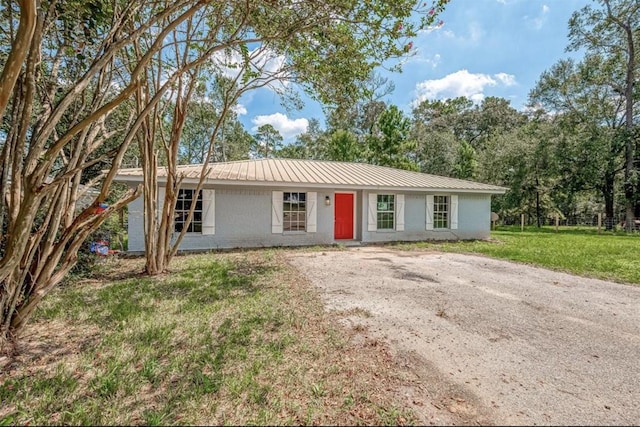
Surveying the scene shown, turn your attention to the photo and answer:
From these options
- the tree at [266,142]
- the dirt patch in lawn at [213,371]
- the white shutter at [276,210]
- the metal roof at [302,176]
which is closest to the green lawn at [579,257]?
the metal roof at [302,176]

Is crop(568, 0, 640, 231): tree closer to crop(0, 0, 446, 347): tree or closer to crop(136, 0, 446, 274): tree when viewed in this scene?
crop(136, 0, 446, 274): tree

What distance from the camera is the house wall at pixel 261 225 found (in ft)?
29.6

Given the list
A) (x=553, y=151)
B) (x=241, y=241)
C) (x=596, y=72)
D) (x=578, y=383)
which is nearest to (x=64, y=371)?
(x=578, y=383)

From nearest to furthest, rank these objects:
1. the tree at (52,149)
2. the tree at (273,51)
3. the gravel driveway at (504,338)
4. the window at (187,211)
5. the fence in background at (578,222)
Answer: the gravel driveway at (504,338)
the tree at (52,149)
the tree at (273,51)
the window at (187,211)
the fence in background at (578,222)

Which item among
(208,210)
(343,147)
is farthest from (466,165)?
(208,210)

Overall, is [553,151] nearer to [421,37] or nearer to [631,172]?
[631,172]

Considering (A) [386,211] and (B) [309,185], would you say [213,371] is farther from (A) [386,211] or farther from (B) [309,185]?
(A) [386,211]

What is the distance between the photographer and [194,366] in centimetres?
264

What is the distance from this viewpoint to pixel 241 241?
377 inches

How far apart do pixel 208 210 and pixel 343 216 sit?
15.6 ft

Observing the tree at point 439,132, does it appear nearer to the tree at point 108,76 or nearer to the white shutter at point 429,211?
the white shutter at point 429,211

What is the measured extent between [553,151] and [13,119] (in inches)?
963

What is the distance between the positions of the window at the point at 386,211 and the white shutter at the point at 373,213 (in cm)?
23

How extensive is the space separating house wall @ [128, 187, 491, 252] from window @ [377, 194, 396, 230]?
0.92 feet
